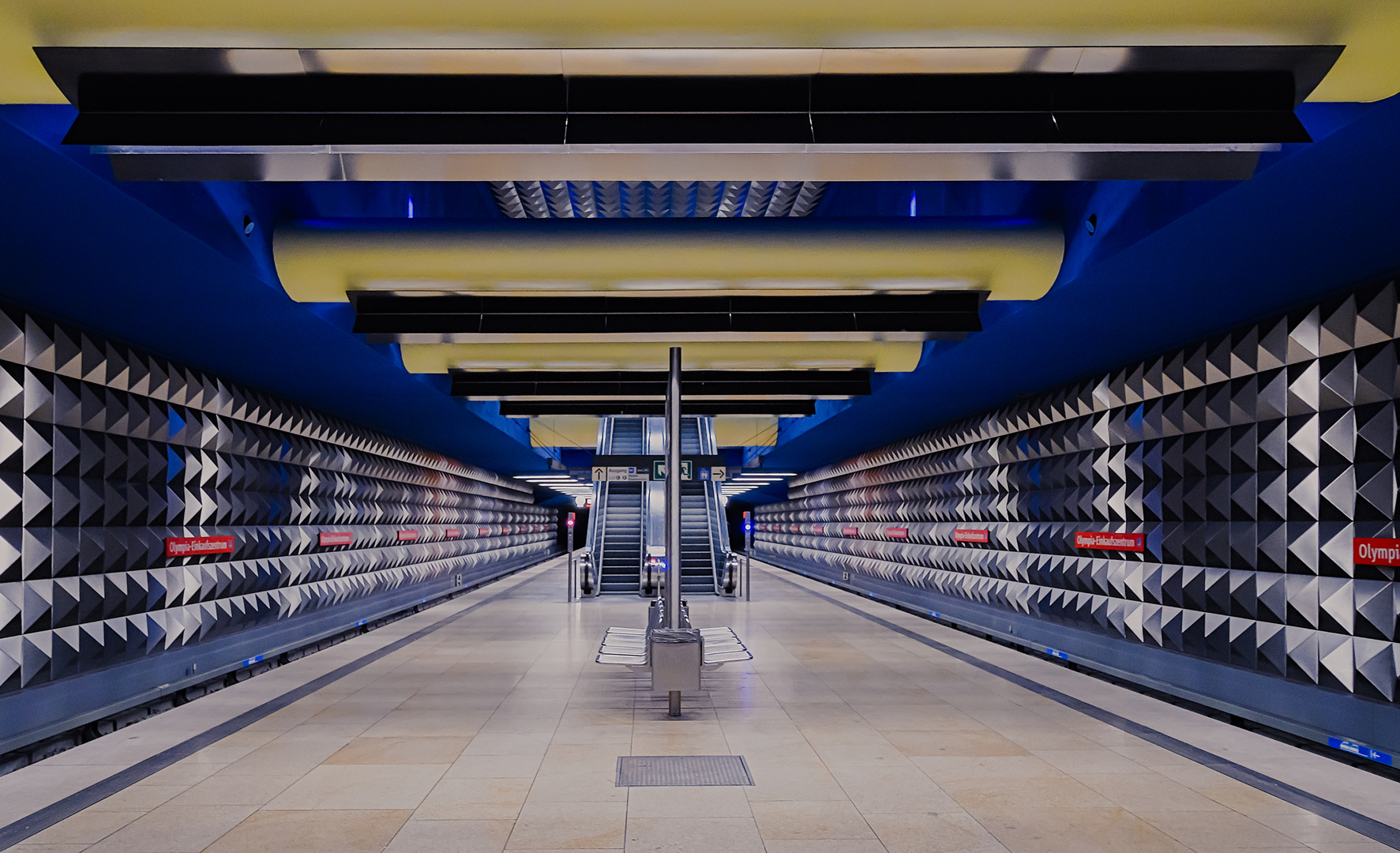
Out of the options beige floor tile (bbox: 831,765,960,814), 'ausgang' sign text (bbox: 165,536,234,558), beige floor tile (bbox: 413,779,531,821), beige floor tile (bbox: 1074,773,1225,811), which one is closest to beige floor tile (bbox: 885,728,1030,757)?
beige floor tile (bbox: 831,765,960,814)

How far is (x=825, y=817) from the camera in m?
4.45

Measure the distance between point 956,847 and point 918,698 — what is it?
355 cm

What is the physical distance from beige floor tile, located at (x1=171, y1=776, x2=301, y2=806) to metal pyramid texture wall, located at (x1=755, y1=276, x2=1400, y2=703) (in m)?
6.55

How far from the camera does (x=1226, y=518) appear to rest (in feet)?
23.1

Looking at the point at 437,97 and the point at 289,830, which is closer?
the point at 437,97

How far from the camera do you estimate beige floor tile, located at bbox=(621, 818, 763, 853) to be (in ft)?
13.1

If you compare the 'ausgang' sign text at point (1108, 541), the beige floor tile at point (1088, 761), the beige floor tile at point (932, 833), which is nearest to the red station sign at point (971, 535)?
the 'ausgang' sign text at point (1108, 541)

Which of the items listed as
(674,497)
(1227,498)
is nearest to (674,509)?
(674,497)

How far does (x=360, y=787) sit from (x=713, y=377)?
22.7 ft

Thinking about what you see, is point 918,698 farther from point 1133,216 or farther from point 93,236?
point 93,236

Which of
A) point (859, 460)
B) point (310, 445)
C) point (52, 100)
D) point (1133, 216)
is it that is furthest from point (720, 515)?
point (52, 100)

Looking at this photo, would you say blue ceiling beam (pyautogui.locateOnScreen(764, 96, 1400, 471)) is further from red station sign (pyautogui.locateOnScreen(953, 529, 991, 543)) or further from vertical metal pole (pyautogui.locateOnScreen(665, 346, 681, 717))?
red station sign (pyautogui.locateOnScreen(953, 529, 991, 543))

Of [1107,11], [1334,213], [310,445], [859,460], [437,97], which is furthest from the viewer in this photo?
[859,460]

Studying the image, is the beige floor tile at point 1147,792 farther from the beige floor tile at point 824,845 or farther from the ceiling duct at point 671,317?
the ceiling duct at point 671,317
